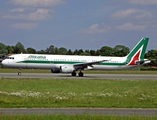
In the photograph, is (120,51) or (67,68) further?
(120,51)

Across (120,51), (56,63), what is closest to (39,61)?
(56,63)

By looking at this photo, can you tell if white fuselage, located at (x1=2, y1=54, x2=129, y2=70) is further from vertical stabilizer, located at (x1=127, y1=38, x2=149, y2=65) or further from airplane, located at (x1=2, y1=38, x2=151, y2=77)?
vertical stabilizer, located at (x1=127, y1=38, x2=149, y2=65)

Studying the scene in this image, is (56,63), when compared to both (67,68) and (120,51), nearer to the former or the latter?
(67,68)

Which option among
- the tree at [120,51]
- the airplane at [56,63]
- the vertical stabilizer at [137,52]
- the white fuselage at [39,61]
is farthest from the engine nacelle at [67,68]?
the tree at [120,51]

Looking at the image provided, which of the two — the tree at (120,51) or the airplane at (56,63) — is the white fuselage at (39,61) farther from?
the tree at (120,51)

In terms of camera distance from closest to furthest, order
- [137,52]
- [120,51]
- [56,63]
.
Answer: [56,63]
[137,52]
[120,51]

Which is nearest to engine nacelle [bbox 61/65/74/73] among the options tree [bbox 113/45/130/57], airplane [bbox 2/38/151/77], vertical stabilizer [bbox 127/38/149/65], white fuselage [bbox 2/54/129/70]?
airplane [bbox 2/38/151/77]

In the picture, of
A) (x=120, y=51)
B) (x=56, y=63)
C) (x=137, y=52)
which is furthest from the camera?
(x=120, y=51)

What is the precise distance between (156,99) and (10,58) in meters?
30.6

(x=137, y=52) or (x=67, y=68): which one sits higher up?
(x=137, y=52)

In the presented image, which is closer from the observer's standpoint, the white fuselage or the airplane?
the airplane

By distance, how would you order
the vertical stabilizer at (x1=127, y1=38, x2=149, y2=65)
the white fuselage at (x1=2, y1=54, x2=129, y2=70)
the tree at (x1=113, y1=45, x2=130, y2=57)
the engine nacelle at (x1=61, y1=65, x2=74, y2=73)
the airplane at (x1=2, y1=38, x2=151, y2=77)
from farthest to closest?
the tree at (x1=113, y1=45, x2=130, y2=57) < the vertical stabilizer at (x1=127, y1=38, x2=149, y2=65) < the white fuselage at (x1=2, y1=54, x2=129, y2=70) < the airplane at (x1=2, y1=38, x2=151, y2=77) < the engine nacelle at (x1=61, y1=65, x2=74, y2=73)

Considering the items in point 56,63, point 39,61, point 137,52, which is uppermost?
point 137,52

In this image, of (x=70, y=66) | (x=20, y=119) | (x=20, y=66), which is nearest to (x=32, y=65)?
(x=20, y=66)
